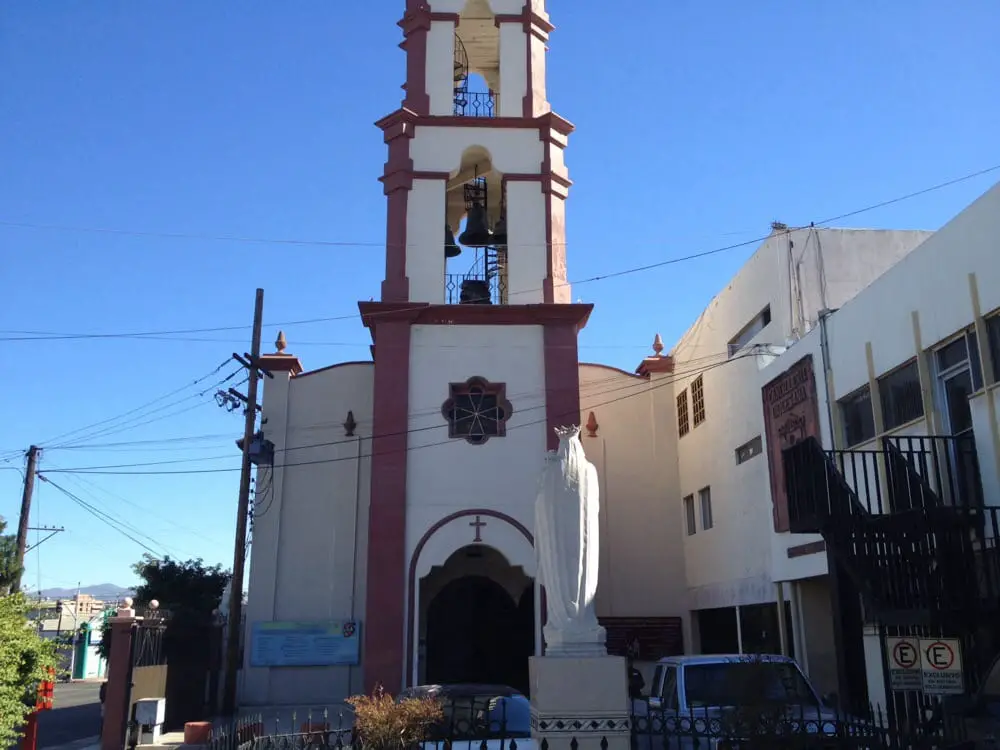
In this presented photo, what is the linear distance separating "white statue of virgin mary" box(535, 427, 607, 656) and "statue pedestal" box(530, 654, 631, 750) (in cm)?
22

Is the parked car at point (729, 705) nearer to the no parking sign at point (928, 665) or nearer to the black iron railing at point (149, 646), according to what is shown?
the no parking sign at point (928, 665)

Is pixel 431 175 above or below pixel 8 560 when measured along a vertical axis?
above

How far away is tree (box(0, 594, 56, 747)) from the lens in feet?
31.9

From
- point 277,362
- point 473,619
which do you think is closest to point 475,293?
point 277,362

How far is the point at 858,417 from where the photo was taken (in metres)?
A: 13.8

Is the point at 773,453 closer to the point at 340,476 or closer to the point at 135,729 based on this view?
the point at 340,476

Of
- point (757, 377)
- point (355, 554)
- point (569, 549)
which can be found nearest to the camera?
point (569, 549)

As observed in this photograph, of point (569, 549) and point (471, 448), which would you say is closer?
point (569, 549)

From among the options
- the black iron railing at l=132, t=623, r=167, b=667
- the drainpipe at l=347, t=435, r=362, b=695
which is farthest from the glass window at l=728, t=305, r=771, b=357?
the black iron railing at l=132, t=623, r=167, b=667

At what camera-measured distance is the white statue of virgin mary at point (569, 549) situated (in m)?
8.74

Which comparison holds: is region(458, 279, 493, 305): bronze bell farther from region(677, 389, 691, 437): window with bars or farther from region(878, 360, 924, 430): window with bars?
region(878, 360, 924, 430): window with bars

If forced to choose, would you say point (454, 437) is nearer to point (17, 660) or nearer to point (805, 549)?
point (805, 549)

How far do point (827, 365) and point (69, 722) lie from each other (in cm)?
2034

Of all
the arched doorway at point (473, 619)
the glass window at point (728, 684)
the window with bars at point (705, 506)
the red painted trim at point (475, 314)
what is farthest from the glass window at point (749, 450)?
the glass window at point (728, 684)
